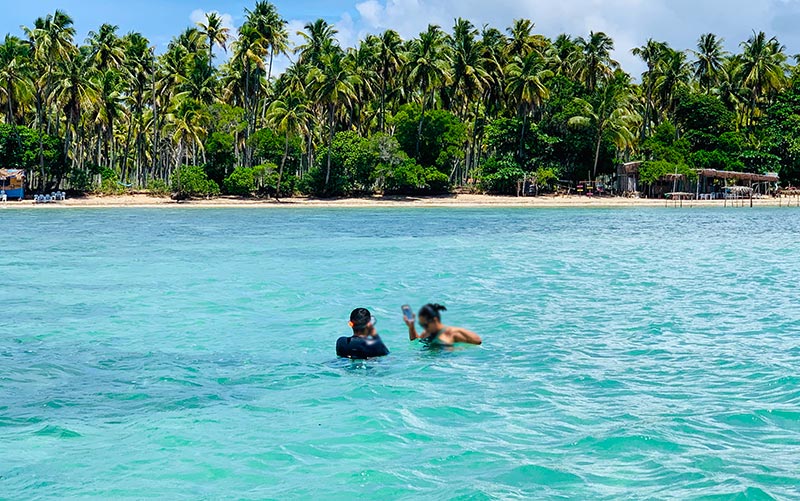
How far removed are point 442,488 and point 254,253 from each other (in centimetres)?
2351

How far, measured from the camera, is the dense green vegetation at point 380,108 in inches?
2576

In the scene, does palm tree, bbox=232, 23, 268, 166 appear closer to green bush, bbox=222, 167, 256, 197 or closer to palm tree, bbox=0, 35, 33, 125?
green bush, bbox=222, 167, 256, 197

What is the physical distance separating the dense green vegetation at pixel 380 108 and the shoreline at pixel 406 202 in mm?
1753

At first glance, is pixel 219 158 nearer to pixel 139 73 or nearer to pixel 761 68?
pixel 139 73

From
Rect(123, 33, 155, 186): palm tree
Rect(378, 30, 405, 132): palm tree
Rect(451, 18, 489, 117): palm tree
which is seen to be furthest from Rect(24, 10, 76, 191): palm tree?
Rect(451, 18, 489, 117): palm tree

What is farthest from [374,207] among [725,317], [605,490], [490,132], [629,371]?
[605,490]

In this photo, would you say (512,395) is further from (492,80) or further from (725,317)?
(492,80)

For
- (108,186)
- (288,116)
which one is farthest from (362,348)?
(108,186)

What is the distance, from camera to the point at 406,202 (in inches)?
2731

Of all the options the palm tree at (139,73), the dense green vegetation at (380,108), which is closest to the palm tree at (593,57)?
the dense green vegetation at (380,108)

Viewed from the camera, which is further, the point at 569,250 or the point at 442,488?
the point at 569,250

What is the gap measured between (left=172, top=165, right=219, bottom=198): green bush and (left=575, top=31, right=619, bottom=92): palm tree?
38514mm

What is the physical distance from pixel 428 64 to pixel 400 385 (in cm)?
5901

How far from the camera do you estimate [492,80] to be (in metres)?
74.8
